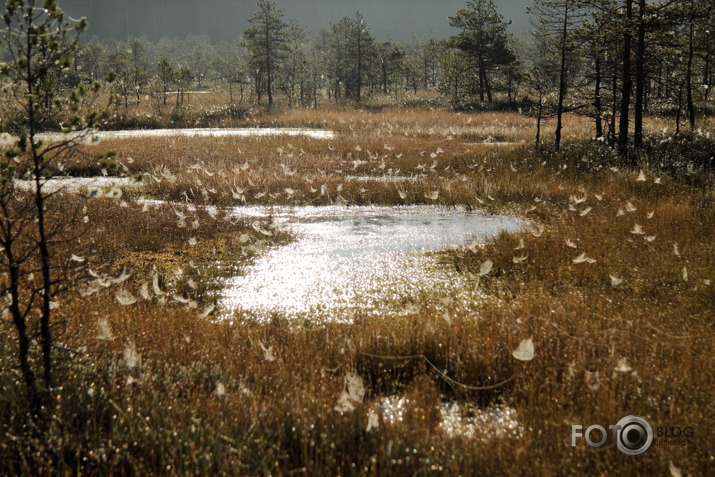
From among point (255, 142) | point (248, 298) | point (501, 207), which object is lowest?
point (248, 298)

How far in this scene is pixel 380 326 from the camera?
16.6 ft

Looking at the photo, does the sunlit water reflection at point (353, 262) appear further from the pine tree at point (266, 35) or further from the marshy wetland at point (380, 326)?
the pine tree at point (266, 35)

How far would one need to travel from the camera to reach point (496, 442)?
2.90 m

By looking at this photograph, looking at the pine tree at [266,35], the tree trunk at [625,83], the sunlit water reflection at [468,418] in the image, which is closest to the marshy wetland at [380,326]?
the sunlit water reflection at [468,418]

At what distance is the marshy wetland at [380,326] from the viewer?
281 cm

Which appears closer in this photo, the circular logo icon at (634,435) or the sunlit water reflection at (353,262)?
the circular logo icon at (634,435)

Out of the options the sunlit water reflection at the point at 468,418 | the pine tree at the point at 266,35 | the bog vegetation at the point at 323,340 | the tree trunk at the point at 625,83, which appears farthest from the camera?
the pine tree at the point at 266,35

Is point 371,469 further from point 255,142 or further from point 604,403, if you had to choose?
point 255,142

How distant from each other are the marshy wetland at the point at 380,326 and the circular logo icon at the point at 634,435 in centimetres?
7

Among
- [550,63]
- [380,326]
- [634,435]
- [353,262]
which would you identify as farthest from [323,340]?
[550,63]

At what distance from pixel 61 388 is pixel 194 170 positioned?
12608 millimetres

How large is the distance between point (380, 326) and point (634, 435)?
2568 mm

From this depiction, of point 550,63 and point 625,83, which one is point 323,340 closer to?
point 625,83

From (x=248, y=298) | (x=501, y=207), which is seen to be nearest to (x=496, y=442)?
(x=248, y=298)
